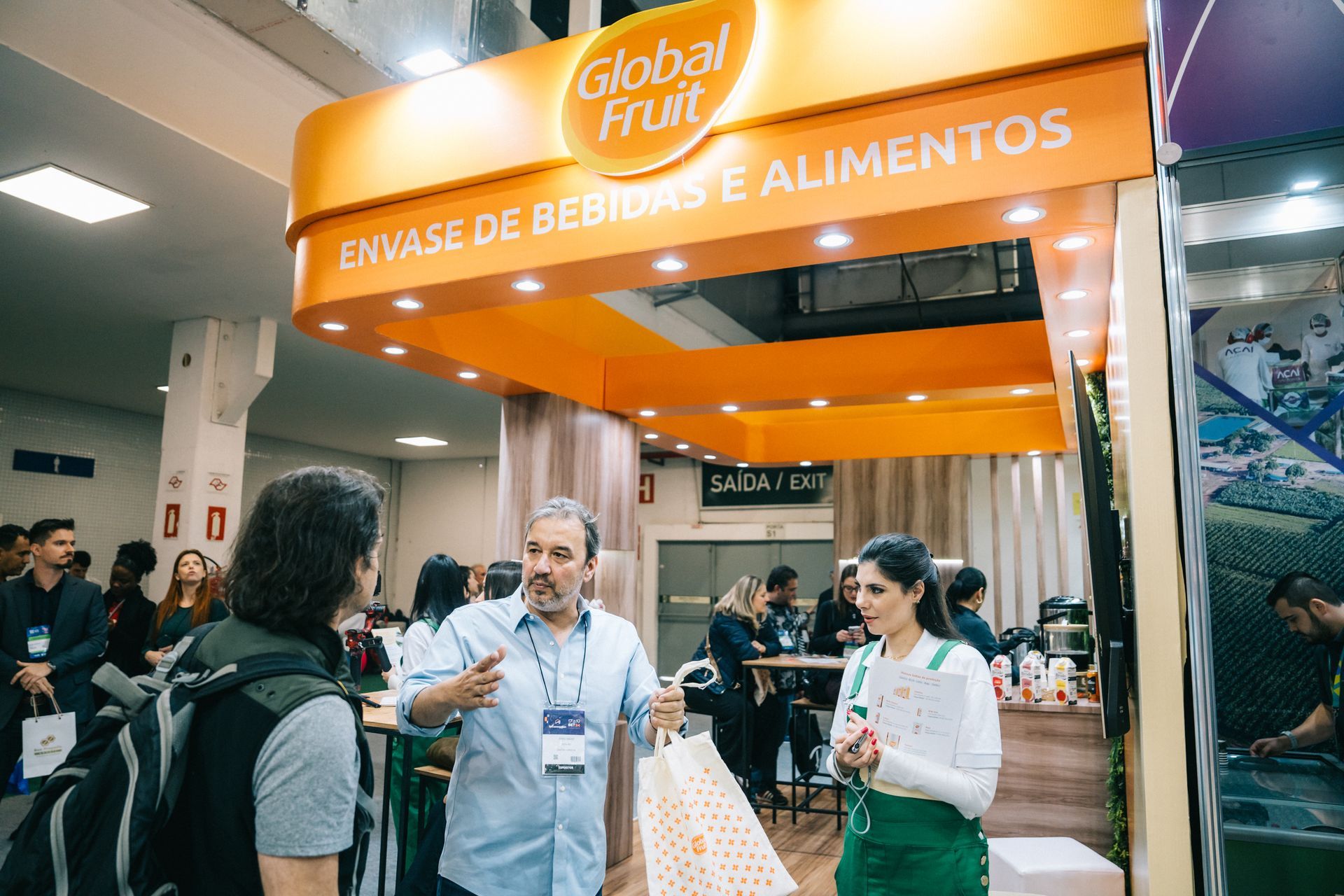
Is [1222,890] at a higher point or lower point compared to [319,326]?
lower

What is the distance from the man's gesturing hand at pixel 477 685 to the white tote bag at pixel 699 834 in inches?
15.0

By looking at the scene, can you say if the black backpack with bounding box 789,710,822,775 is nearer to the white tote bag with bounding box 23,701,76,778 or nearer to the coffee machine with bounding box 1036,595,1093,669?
the coffee machine with bounding box 1036,595,1093,669

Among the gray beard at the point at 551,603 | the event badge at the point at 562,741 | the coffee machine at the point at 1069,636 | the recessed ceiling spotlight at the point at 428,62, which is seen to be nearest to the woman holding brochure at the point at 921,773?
the event badge at the point at 562,741

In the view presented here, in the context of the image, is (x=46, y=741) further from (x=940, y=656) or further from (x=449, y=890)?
(x=940, y=656)

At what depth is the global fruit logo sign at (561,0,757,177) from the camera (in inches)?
111

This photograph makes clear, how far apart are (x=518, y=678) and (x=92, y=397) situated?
11042mm

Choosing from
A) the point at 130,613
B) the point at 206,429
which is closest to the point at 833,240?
the point at 130,613

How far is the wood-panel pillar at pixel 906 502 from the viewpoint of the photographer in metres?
8.78

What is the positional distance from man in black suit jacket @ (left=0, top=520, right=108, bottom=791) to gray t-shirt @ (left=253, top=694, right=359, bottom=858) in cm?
468

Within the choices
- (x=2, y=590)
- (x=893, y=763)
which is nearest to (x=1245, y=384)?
(x=893, y=763)

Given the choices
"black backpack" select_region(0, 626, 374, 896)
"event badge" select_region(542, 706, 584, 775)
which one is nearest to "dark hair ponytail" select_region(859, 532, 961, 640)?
"event badge" select_region(542, 706, 584, 775)

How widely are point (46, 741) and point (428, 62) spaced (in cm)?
406

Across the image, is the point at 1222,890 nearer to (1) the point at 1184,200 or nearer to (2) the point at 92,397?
(1) the point at 1184,200

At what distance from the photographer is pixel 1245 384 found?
3.43 meters
